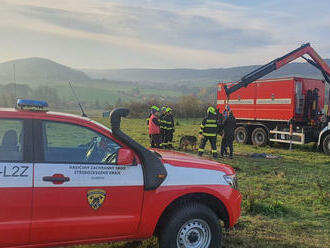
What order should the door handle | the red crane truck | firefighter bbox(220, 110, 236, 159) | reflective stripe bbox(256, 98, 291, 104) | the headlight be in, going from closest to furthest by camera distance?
the door handle, the headlight, firefighter bbox(220, 110, 236, 159), the red crane truck, reflective stripe bbox(256, 98, 291, 104)

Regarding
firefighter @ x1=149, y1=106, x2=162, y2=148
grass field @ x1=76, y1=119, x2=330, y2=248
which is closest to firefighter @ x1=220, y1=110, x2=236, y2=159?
grass field @ x1=76, y1=119, x2=330, y2=248

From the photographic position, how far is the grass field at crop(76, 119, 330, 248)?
5066 mm

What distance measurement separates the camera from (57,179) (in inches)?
137

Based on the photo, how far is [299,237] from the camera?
5.23 m

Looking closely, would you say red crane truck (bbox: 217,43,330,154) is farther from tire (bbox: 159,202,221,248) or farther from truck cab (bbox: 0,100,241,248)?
truck cab (bbox: 0,100,241,248)

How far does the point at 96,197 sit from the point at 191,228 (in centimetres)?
128

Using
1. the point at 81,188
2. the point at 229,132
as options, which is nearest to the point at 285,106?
the point at 229,132

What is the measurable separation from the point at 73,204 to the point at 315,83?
46.8 ft

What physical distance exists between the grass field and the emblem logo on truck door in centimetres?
124

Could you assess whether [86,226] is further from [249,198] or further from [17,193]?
[249,198]

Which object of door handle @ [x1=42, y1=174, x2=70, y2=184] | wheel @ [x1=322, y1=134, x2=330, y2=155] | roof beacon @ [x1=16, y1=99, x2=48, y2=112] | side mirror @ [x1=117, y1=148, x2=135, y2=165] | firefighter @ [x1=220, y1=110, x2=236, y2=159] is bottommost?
wheel @ [x1=322, y1=134, x2=330, y2=155]

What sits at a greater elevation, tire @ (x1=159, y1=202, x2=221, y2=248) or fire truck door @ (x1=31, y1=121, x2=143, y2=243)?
fire truck door @ (x1=31, y1=121, x2=143, y2=243)

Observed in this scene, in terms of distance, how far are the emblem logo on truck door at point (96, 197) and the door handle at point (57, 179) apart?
0.94ft

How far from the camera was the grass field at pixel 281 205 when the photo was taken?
5066mm
